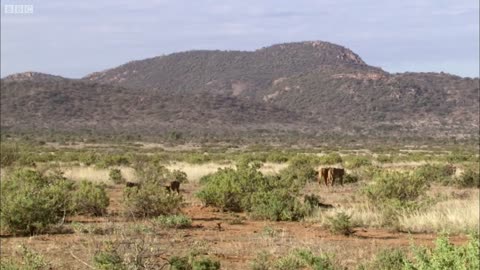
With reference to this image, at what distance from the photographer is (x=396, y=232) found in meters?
14.0

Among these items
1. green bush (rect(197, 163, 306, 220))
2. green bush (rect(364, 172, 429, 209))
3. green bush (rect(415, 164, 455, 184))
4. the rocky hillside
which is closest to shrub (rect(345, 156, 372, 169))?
green bush (rect(415, 164, 455, 184))

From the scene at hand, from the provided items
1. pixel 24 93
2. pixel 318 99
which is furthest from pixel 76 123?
pixel 318 99

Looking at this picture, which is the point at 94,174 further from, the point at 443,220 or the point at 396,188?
the point at 443,220

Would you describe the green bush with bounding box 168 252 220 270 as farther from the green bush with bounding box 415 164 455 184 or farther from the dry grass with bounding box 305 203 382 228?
the green bush with bounding box 415 164 455 184

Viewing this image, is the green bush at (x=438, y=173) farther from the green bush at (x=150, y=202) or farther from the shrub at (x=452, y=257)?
the shrub at (x=452, y=257)

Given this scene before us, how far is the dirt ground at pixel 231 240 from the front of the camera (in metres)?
10.6

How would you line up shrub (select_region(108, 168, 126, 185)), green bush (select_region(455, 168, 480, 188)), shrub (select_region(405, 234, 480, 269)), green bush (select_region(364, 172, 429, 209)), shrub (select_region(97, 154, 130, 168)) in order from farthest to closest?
shrub (select_region(97, 154, 130, 168)) → shrub (select_region(108, 168, 126, 185)) → green bush (select_region(455, 168, 480, 188)) → green bush (select_region(364, 172, 429, 209)) → shrub (select_region(405, 234, 480, 269))

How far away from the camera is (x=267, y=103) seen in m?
108

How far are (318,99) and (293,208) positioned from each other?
9732 cm

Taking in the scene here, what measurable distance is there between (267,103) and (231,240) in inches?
3784

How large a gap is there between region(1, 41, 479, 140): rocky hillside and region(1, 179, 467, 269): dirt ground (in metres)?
73.1

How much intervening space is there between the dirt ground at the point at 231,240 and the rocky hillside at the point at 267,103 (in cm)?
7306

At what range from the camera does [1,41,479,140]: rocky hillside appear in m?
91.1

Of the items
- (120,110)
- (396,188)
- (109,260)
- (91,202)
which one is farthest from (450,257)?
(120,110)
